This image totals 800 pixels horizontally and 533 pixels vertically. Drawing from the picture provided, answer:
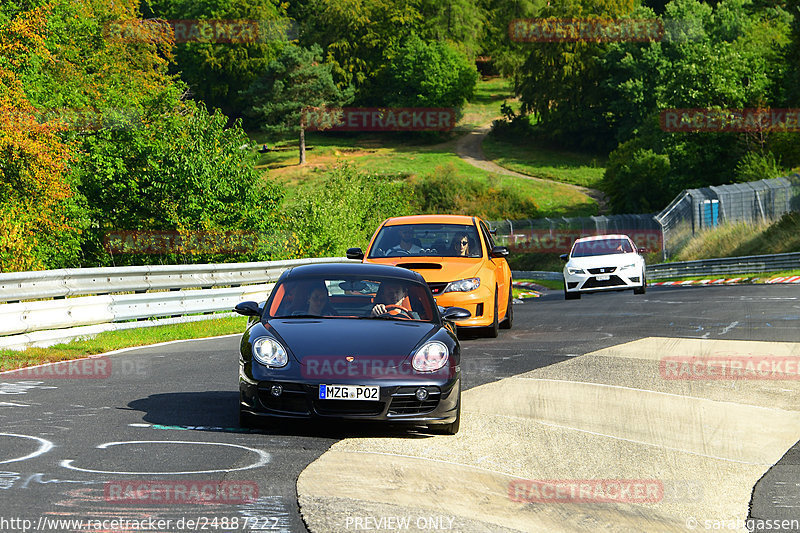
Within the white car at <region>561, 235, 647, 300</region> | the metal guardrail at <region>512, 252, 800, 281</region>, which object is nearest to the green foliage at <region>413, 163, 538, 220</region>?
the metal guardrail at <region>512, 252, 800, 281</region>

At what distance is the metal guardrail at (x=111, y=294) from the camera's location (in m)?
14.2

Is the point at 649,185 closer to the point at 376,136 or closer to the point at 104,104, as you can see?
the point at 104,104

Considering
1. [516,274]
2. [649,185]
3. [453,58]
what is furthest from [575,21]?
[516,274]

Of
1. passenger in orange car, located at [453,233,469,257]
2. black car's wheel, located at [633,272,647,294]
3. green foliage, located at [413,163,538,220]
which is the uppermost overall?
passenger in orange car, located at [453,233,469,257]

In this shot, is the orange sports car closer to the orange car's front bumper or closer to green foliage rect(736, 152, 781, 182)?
the orange car's front bumper

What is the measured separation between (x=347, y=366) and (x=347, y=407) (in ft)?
1.02

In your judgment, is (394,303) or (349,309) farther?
(349,309)

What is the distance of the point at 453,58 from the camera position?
12875 cm

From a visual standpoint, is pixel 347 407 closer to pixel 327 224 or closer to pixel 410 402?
pixel 410 402

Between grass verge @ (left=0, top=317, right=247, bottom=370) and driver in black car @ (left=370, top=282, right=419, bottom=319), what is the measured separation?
17.6ft

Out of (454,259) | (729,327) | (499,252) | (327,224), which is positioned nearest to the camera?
(454,259)

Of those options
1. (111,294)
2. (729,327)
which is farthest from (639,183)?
(111,294)

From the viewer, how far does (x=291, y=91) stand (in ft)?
376

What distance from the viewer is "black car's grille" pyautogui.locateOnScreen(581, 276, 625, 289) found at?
85.4ft
